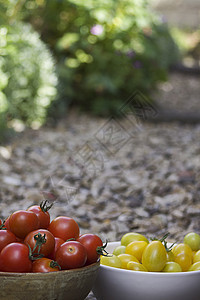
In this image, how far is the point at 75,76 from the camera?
6.22 meters

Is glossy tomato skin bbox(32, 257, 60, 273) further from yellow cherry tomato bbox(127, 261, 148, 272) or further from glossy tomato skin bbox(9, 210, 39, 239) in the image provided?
yellow cherry tomato bbox(127, 261, 148, 272)

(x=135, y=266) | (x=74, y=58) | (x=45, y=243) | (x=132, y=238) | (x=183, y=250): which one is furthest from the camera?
(x=74, y=58)

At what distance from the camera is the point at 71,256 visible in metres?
1.45

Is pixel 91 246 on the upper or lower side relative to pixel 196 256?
upper

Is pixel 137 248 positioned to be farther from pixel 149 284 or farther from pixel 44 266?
pixel 44 266

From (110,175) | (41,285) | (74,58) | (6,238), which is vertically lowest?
(110,175)

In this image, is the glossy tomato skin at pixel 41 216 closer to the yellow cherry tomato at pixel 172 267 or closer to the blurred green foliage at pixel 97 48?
the yellow cherry tomato at pixel 172 267

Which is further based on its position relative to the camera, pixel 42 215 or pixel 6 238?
pixel 42 215

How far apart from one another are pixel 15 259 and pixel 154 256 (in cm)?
47

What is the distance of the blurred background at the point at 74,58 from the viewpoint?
5.04m

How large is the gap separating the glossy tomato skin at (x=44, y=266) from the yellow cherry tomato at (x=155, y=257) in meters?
0.33

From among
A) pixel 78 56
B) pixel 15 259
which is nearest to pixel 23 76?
pixel 78 56

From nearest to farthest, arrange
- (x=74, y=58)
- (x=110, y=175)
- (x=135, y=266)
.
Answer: (x=135, y=266) → (x=110, y=175) → (x=74, y=58)

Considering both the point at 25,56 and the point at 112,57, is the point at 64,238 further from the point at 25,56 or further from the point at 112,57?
the point at 112,57
